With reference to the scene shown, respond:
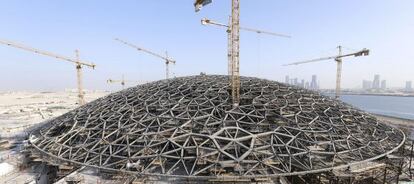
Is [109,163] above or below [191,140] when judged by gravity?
below

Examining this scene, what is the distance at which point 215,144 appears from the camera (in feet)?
76.3

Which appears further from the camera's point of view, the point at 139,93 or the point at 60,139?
the point at 139,93

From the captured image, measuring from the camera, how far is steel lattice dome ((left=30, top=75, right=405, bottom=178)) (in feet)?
72.8

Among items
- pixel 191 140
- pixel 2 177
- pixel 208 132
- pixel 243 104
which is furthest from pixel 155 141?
pixel 2 177

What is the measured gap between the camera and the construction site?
72.2 feet

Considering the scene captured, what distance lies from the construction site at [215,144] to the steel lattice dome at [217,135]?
0.30 feet

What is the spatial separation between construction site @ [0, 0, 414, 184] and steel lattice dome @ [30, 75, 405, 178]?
90 millimetres

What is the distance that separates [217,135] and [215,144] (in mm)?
1248

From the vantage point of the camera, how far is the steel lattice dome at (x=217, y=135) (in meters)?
22.2

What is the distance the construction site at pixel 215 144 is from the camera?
22000 millimetres

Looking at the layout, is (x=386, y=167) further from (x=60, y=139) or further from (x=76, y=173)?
(x=60, y=139)

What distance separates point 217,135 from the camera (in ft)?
79.8

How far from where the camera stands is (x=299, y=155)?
2280 centimetres

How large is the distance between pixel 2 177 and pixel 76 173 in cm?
1034
